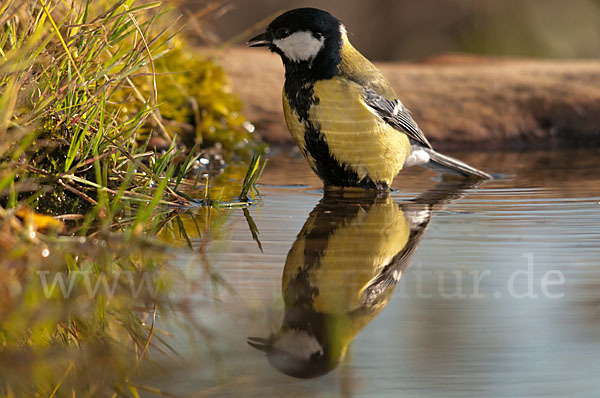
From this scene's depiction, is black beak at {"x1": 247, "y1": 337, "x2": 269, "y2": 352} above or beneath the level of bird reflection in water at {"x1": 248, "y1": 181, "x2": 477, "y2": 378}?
above

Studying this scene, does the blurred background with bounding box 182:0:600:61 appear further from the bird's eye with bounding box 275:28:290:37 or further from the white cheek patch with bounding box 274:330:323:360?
the white cheek patch with bounding box 274:330:323:360

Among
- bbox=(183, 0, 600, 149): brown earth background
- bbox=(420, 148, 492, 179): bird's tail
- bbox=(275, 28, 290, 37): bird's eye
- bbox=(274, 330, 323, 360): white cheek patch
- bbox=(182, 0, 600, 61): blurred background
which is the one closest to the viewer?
bbox=(274, 330, 323, 360): white cheek patch

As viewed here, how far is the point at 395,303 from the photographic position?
203cm

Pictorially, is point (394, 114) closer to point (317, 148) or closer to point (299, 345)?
point (317, 148)

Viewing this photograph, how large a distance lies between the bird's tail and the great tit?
0.48 meters

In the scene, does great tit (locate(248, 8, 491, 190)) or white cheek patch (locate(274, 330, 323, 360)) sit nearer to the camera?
white cheek patch (locate(274, 330, 323, 360))

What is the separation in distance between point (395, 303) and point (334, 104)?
1866 millimetres

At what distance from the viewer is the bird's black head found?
3.89 meters

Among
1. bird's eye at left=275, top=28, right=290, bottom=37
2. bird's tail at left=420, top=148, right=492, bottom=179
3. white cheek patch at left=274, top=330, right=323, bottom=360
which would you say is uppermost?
white cheek patch at left=274, top=330, right=323, bottom=360

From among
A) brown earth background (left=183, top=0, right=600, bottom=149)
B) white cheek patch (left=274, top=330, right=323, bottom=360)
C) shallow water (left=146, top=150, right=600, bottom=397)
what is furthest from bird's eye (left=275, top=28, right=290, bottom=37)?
white cheek patch (left=274, top=330, right=323, bottom=360)

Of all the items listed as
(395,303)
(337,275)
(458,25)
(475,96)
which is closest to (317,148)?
(337,275)

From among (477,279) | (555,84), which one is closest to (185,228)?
(477,279)

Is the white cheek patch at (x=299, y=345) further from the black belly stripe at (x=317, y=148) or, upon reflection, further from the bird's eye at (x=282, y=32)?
the bird's eye at (x=282, y=32)

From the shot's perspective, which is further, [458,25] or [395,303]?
[458,25]
